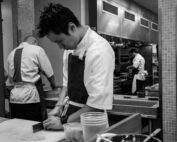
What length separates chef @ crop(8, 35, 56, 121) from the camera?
3199 millimetres

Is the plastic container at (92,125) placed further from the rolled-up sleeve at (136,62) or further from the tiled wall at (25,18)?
the rolled-up sleeve at (136,62)

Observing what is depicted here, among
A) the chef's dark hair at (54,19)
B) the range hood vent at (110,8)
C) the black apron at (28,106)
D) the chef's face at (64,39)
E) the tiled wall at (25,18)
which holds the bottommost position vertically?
the black apron at (28,106)

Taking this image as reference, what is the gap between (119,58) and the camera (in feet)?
18.8

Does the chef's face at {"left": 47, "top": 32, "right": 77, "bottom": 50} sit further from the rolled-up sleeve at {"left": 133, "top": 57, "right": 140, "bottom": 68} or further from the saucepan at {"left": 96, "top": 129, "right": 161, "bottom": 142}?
the rolled-up sleeve at {"left": 133, "top": 57, "right": 140, "bottom": 68}

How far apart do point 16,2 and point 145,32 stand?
4107 mm

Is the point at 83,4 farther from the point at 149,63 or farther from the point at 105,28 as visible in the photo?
the point at 149,63

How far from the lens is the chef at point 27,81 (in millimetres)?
3199

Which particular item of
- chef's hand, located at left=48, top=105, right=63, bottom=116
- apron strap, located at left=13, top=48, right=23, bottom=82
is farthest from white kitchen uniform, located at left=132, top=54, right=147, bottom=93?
chef's hand, located at left=48, top=105, right=63, bottom=116

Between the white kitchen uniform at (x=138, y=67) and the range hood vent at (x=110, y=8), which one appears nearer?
the range hood vent at (x=110, y=8)

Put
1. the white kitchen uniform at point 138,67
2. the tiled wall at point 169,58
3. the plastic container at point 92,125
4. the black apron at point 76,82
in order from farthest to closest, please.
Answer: the white kitchen uniform at point 138,67
the tiled wall at point 169,58
the black apron at point 76,82
the plastic container at point 92,125

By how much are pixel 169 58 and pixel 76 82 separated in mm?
1006

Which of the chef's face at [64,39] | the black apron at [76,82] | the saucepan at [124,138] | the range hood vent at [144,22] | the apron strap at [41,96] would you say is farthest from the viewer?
the range hood vent at [144,22]

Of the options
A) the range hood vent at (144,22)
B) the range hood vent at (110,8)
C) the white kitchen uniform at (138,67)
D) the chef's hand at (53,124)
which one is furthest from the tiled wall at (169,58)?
the range hood vent at (144,22)

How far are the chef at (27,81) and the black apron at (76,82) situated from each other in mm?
1288
